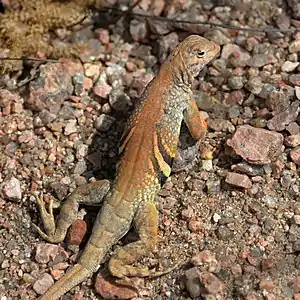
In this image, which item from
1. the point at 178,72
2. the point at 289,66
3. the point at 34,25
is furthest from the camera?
the point at 34,25

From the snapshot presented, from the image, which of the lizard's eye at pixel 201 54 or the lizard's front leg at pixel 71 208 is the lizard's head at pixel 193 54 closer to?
the lizard's eye at pixel 201 54

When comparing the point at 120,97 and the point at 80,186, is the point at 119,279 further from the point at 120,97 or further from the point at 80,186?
the point at 120,97

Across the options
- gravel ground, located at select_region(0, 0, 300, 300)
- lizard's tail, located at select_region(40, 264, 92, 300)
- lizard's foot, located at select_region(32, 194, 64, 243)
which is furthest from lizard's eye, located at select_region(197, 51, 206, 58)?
lizard's tail, located at select_region(40, 264, 92, 300)

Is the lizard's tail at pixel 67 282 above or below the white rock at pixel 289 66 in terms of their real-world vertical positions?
below

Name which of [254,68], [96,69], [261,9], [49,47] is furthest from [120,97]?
[261,9]

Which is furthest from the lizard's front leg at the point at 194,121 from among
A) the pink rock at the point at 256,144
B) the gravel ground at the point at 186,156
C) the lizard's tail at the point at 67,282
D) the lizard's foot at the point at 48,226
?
the lizard's tail at the point at 67,282

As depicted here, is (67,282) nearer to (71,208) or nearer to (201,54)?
(71,208)

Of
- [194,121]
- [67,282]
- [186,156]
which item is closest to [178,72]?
[194,121]
